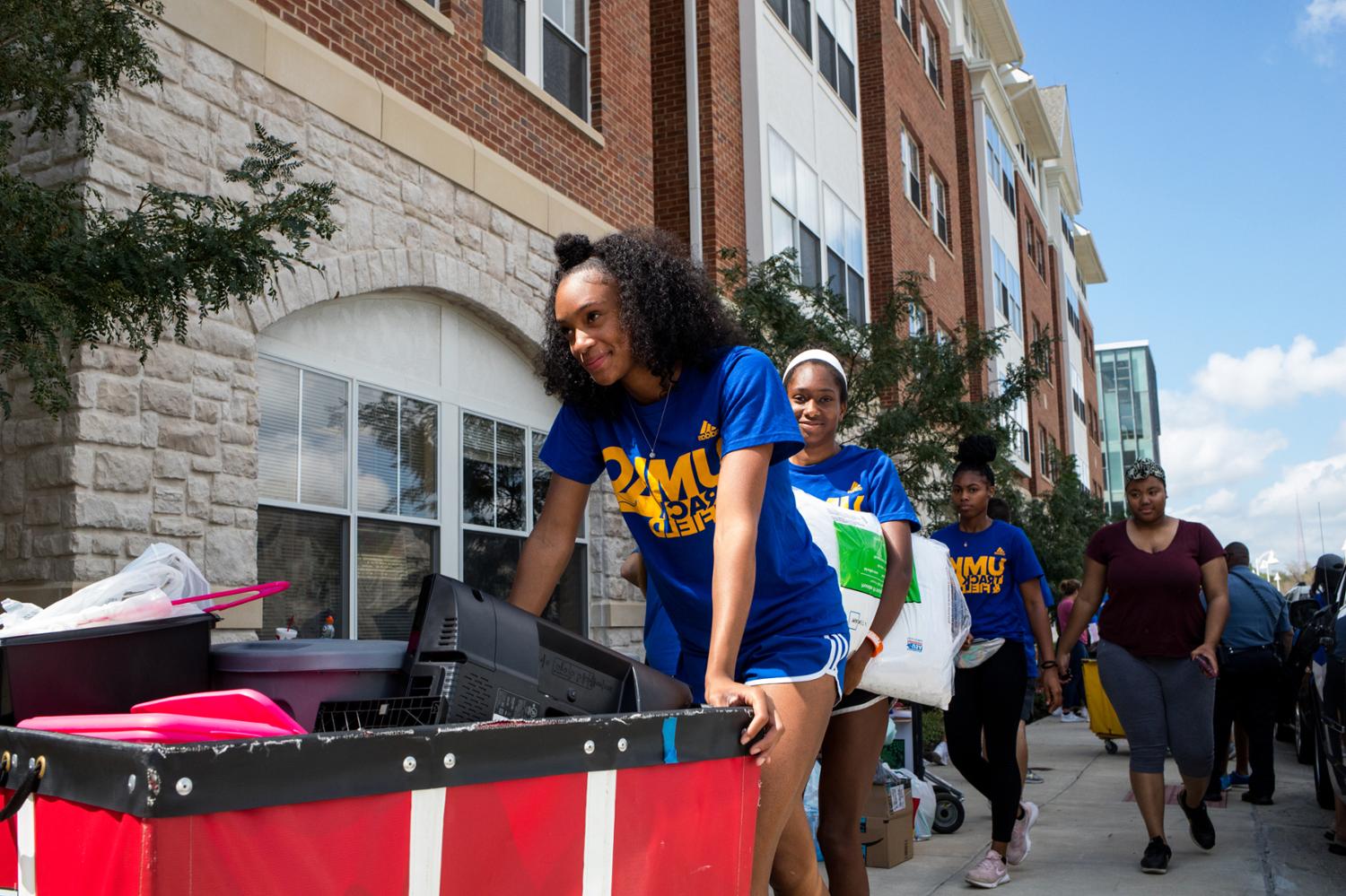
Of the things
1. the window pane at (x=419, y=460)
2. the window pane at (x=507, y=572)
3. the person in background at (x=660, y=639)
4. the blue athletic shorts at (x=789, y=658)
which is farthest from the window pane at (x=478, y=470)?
the blue athletic shorts at (x=789, y=658)

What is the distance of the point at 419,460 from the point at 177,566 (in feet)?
18.8

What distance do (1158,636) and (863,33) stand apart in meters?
15.9

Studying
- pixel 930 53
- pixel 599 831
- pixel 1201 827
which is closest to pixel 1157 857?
pixel 1201 827

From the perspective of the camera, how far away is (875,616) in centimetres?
399

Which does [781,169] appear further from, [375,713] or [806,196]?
[375,713]

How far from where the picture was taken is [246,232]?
3898mm

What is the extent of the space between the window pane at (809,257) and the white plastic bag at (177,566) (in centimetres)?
1293

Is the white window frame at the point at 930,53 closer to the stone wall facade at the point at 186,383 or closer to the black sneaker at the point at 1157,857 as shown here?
the stone wall facade at the point at 186,383

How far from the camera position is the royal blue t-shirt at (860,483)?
434 cm

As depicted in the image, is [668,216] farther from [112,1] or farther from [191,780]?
[191,780]

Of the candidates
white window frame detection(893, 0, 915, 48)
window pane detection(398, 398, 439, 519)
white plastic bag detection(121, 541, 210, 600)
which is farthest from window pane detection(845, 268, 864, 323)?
white plastic bag detection(121, 541, 210, 600)

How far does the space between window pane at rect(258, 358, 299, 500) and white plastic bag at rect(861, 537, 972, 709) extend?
156 inches

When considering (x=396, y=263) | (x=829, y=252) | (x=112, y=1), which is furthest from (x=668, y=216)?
(x=112, y=1)

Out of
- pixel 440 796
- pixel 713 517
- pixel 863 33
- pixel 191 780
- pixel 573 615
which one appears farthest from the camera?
pixel 863 33
